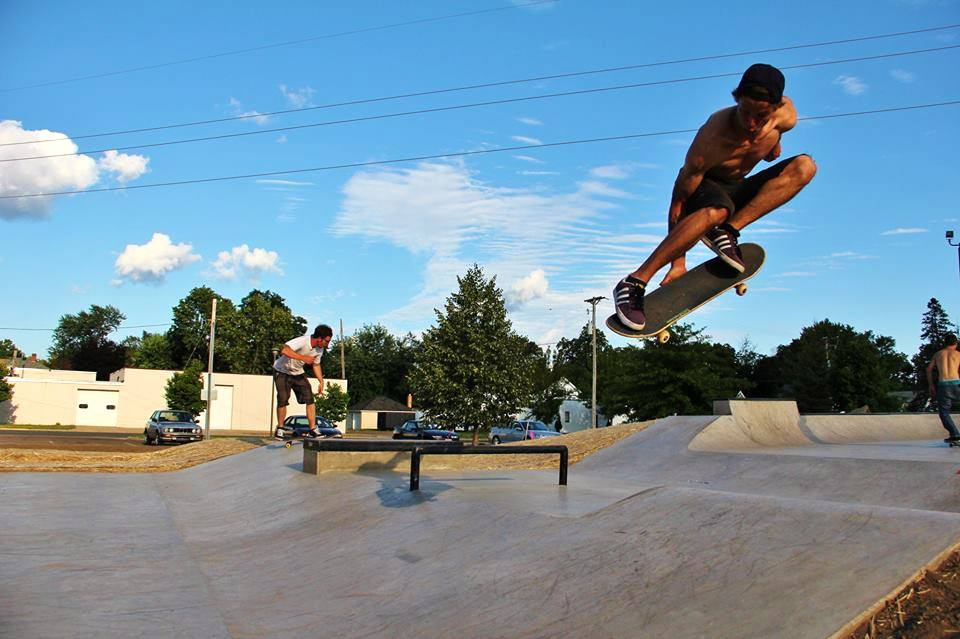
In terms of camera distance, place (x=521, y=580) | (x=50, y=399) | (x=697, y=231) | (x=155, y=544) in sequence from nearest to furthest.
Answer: (x=697, y=231), (x=521, y=580), (x=155, y=544), (x=50, y=399)

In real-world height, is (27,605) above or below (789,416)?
below

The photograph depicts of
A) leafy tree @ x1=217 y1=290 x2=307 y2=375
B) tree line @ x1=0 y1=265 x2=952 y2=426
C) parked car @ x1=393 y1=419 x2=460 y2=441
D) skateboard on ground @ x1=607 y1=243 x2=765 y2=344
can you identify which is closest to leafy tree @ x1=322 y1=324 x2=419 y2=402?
tree line @ x1=0 y1=265 x2=952 y2=426

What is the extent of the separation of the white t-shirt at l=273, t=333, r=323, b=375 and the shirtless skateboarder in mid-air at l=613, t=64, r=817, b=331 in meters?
7.67

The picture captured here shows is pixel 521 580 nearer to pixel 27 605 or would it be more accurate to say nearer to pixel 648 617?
pixel 648 617

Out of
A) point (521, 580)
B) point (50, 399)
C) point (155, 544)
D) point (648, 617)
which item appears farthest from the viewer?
point (50, 399)

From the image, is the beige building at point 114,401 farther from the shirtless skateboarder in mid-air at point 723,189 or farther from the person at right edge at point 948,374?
the shirtless skateboarder in mid-air at point 723,189

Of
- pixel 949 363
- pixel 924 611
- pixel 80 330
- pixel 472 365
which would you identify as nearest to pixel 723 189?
pixel 924 611

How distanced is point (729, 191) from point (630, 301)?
2.75ft

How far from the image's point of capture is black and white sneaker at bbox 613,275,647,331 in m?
4.19

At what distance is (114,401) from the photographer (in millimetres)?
54969

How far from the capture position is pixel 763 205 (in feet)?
14.0

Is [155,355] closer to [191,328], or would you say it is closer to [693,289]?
[191,328]

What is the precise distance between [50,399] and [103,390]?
11.4 feet

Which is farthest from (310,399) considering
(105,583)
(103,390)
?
(103,390)
